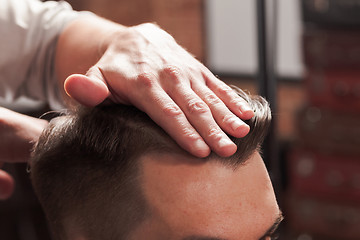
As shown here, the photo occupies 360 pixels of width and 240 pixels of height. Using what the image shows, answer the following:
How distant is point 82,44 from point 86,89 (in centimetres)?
36

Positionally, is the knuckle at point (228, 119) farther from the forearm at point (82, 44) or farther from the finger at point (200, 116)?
the forearm at point (82, 44)

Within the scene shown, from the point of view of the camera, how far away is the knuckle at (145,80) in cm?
101

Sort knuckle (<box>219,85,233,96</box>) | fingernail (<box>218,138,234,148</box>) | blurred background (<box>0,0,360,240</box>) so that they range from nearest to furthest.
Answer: fingernail (<box>218,138,234,148</box>)
knuckle (<box>219,85,233,96</box>)
blurred background (<box>0,0,360,240</box>)

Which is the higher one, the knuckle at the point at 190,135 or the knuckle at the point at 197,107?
the knuckle at the point at 197,107

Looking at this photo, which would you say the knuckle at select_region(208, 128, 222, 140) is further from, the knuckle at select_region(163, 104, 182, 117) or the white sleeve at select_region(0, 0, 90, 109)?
the white sleeve at select_region(0, 0, 90, 109)

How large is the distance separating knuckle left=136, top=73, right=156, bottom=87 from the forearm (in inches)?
8.4

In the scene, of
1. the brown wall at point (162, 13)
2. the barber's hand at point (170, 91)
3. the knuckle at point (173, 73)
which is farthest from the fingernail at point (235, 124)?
the brown wall at point (162, 13)

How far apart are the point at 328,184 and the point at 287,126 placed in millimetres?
778

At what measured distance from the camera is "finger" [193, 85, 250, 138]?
97 centimetres

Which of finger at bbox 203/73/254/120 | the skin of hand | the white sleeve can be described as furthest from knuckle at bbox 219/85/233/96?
the white sleeve

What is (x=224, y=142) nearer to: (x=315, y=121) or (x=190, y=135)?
(x=190, y=135)

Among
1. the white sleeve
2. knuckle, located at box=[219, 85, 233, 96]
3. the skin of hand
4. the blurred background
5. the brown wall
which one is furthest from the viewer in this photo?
the brown wall

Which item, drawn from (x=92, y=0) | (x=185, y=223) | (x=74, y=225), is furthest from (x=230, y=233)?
(x=92, y=0)

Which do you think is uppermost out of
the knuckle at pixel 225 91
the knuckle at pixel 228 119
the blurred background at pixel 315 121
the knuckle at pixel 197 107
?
the knuckle at pixel 197 107
